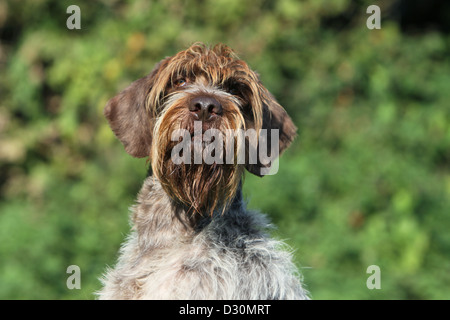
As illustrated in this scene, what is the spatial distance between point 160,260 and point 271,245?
0.67m

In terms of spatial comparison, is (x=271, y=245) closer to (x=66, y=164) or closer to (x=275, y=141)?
(x=275, y=141)

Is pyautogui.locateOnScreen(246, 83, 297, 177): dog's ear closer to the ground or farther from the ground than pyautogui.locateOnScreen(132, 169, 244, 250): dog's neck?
farther from the ground

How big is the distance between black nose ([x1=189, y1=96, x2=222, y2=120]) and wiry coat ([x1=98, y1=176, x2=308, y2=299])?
0.61 m

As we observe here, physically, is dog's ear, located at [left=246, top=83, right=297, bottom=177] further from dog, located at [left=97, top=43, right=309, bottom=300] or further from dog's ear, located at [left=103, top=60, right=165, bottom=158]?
dog's ear, located at [left=103, top=60, right=165, bottom=158]

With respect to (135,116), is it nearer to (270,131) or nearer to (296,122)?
(270,131)

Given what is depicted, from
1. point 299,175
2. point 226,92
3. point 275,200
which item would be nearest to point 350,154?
point 299,175

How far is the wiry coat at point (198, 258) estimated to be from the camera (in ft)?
10.3

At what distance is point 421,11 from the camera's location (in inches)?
392

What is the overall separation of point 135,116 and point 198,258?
38.9 inches

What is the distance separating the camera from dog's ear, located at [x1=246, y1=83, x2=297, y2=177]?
3568mm

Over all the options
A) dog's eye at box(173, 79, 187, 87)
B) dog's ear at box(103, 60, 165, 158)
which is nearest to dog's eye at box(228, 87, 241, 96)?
dog's eye at box(173, 79, 187, 87)

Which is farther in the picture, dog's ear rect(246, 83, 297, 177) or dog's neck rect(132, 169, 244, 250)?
dog's ear rect(246, 83, 297, 177)

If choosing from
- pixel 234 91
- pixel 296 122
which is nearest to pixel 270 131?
pixel 234 91

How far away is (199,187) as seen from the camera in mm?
3332
